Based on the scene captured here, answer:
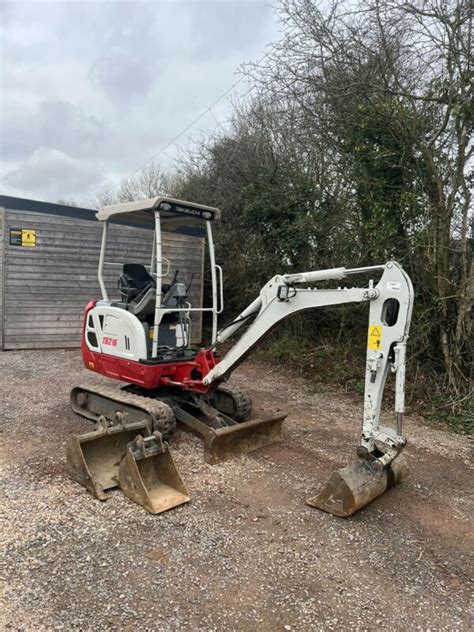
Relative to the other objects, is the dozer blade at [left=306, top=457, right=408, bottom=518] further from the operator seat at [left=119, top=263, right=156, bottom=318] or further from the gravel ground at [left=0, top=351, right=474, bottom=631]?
the operator seat at [left=119, top=263, right=156, bottom=318]

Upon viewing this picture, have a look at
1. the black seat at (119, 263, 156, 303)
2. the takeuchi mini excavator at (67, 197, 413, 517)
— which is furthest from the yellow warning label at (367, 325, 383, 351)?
the black seat at (119, 263, 156, 303)

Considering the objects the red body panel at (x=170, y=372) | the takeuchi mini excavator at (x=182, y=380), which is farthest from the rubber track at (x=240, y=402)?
the red body panel at (x=170, y=372)

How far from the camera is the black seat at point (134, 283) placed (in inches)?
217

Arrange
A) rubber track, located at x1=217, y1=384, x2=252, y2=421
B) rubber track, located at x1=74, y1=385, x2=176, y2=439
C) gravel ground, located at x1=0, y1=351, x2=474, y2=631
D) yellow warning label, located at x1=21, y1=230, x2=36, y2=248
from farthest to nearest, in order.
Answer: yellow warning label, located at x1=21, y1=230, x2=36, y2=248
rubber track, located at x1=217, y1=384, x2=252, y2=421
rubber track, located at x1=74, y1=385, x2=176, y2=439
gravel ground, located at x1=0, y1=351, x2=474, y2=631

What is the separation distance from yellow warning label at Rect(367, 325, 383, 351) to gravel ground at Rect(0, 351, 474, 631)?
1.28 meters

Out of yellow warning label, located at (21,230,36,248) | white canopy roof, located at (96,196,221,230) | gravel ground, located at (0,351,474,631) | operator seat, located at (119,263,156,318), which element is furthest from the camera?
yellow warning label, located at (21,230,36,248)

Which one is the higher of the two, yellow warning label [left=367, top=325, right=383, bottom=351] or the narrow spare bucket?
yellow warning label [left=367, top=325, right=383, bottom=351]

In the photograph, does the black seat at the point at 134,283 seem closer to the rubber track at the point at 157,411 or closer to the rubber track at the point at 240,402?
the rubber track at the point at 157,411

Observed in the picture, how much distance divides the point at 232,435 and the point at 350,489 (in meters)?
1.38

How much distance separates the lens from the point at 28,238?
9773mm

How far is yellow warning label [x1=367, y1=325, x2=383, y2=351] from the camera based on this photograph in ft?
Result: 12.3

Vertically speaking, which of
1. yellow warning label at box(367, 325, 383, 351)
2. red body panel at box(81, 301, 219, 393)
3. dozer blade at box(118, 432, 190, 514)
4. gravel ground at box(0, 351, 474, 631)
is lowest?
gravel ground at box(0, 351, 474, 631)

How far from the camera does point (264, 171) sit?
35.1ft

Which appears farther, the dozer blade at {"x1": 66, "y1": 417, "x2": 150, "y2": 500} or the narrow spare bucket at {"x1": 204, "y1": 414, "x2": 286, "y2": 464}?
the narrow spare bucket at {"x1": 204, "y1": 414, "x2": 286, "y2": 464}
